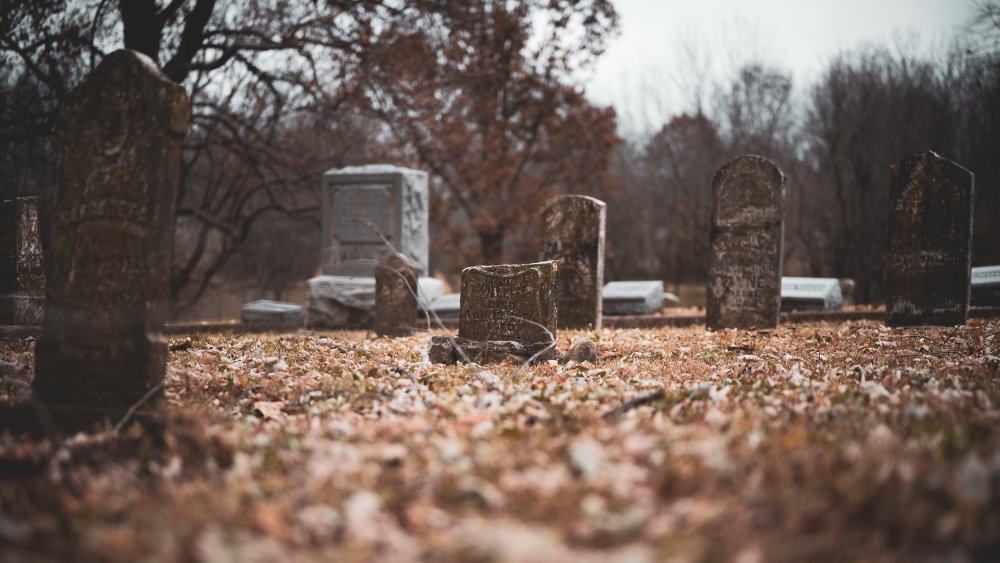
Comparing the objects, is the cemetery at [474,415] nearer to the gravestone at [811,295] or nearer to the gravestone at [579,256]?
the gravestone at [579,256]

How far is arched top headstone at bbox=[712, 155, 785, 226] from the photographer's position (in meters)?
9.79

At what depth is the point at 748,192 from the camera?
995cm

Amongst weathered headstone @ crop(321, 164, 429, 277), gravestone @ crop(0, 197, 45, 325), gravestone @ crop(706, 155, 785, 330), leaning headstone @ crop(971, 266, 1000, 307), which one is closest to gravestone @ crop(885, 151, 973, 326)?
gravestone @ crop(706, 155, 785, 330)

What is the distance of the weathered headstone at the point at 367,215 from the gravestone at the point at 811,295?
8.17 metres

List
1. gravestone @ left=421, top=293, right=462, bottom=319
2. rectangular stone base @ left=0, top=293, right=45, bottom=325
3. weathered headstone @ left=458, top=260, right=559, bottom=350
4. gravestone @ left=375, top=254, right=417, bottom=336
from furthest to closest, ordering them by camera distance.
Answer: gravestone @ left=421, top=293, right=462, bottom=319 < gravestone @ left=375, top=254, right=417, bottom=336 < rectangular stone base @ left=0, top=293, right=45, bottom=325 < weathered headstone @ left=458, top=260, right=559, bottom=350

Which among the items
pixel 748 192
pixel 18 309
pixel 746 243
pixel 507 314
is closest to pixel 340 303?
pixel 18 309

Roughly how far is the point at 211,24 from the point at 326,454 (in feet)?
51.7

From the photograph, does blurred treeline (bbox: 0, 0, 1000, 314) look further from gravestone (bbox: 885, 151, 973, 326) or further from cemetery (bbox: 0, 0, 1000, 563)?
gravestone (bbox: 885, 151, 973, 326)

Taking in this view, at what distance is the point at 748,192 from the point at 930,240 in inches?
101

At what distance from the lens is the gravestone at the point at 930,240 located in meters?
9.08

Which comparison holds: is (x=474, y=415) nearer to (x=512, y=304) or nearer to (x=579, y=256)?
(x=512, y=304)

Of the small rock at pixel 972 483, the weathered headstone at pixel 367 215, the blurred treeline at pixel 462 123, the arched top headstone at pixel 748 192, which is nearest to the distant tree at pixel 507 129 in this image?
the blurred treeline at pixel 462 123

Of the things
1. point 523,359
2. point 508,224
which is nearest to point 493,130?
point 508,224

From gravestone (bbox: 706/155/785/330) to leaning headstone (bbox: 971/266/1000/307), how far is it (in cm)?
611
